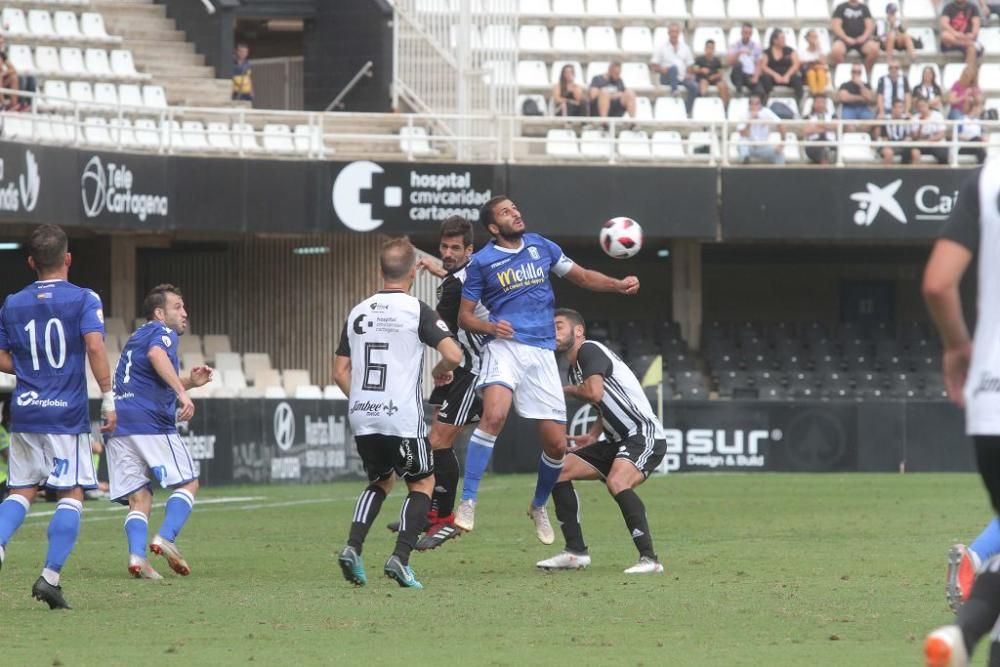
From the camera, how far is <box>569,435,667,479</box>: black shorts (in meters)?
11.9

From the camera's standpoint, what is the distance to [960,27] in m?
32.6

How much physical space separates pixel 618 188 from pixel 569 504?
16691 millimetres

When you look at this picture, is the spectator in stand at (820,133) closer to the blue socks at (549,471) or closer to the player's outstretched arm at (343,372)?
the blue socks at (549,471)

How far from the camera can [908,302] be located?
116 ft

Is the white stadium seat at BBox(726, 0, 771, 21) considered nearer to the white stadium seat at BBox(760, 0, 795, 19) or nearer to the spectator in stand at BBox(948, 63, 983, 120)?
the white stadium seat at BBox(760, 0, 795, 19)

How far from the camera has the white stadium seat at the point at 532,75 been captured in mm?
31766

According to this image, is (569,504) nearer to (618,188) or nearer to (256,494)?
(256,494)

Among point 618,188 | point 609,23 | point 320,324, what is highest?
point 609,23

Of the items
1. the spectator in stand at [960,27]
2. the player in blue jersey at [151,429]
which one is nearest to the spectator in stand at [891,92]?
the spectator in stand at [960,27]

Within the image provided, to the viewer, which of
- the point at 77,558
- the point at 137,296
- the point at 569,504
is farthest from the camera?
the point at 137,296

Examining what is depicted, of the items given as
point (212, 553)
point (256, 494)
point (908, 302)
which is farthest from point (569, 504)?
point (908, 302)

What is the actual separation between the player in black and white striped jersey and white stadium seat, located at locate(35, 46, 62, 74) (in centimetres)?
1884

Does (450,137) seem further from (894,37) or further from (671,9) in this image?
(894,37)

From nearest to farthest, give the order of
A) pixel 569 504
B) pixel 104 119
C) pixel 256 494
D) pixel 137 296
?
1. pixel 569 504
2. pixel 256 494
3. pixel 104 119
4. pixel 137 296
